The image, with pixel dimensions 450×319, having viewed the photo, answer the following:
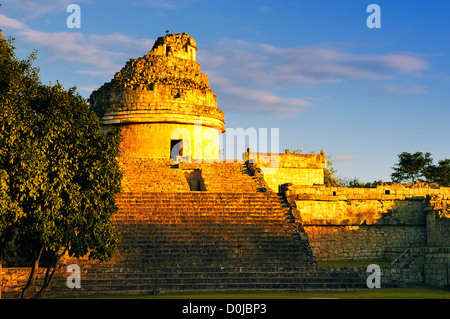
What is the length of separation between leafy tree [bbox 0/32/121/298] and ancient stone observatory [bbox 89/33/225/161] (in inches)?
478

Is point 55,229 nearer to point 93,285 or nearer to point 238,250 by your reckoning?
point 93,285

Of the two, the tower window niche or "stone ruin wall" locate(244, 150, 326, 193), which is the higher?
the tower window niche

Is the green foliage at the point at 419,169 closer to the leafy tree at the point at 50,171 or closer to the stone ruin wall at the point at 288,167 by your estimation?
the stone ruin wall at the point at 288,167

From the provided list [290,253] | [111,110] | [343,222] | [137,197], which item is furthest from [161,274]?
[111,110]

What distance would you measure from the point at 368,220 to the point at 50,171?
37.6 ft

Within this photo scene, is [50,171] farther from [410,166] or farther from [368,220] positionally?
[410,166]

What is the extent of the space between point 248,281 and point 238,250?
2.16 m

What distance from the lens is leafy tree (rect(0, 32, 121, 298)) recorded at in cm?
1355

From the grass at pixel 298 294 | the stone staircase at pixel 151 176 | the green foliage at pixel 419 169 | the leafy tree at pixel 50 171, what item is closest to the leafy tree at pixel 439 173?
the green foliage at pixel 419 169

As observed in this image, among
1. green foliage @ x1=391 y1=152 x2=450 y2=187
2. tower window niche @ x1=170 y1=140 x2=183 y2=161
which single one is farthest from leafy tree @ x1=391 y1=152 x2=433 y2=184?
tower window niche @ x1=170 y1=140 x2=183 y2=161

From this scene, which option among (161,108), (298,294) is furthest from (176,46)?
(298,294)

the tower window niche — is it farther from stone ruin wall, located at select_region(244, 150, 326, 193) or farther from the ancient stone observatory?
stone ruin wall, located at select_region(244, 150, 326, 193)

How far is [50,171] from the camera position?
1435 cm
